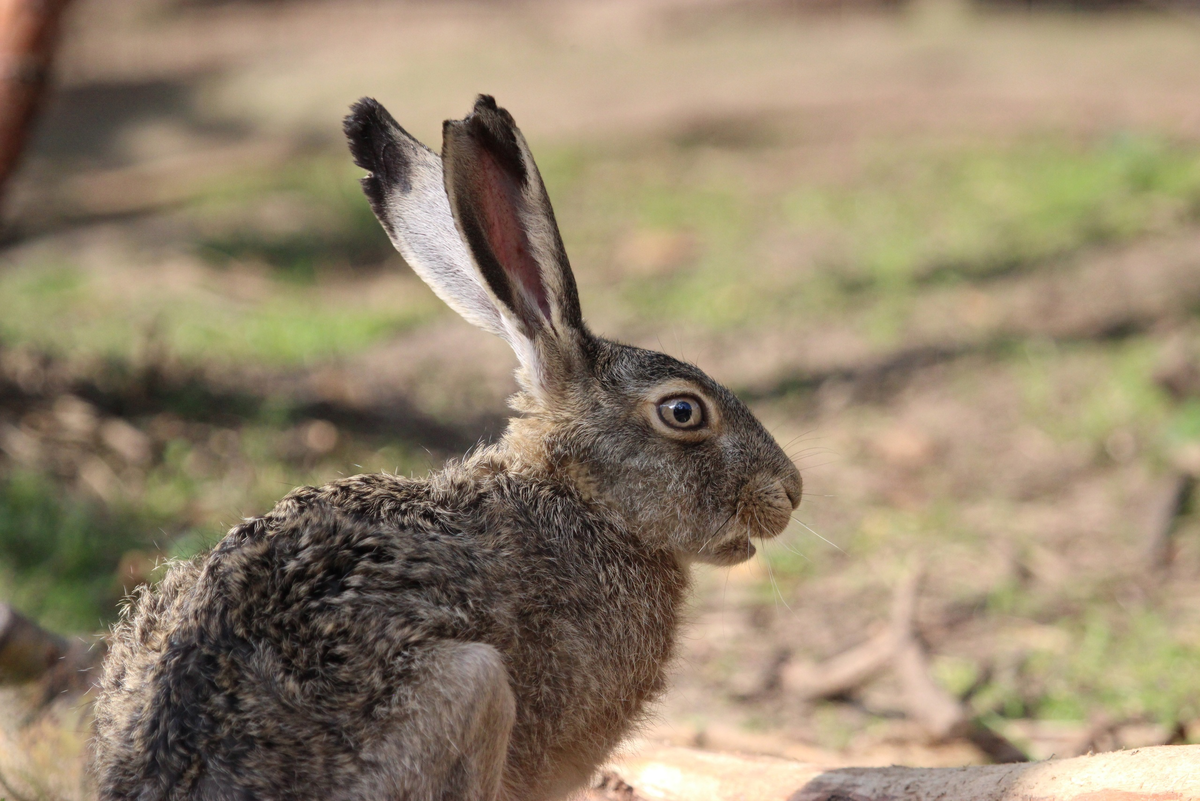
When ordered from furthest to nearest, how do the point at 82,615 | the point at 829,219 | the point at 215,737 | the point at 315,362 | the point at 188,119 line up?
1. the point at 188,119
2. the point at 829,219
3. the point at 315,362
4. the point at 82,615
5. the point at 215,737

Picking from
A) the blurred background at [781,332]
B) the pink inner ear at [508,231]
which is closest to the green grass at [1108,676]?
the blurred background at [781,332]

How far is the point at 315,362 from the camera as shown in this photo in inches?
286

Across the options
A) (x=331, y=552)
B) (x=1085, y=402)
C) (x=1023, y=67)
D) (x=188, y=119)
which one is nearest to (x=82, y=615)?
(x=331, y=552)

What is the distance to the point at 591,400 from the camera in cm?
350

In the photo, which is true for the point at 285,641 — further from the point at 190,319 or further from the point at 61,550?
the point at 190,319

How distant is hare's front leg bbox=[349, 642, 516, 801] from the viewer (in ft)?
8.02

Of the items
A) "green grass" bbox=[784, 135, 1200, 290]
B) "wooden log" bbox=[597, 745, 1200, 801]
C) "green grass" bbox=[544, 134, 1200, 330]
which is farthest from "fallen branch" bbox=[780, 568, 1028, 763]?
"green grass" bbox=[784, 135, 1200, 290]

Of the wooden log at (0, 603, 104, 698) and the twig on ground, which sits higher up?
the twig on ground

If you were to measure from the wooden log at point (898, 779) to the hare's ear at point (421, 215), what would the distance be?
57.0 inches

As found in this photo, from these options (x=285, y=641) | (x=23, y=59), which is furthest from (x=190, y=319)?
(x=285, y=641)

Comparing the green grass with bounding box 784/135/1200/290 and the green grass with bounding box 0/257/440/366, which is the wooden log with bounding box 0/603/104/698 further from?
the green grass with bounding box 784/135/1200/290

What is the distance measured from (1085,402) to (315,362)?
15.0 feet

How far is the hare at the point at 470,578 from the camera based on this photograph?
2.47 meters

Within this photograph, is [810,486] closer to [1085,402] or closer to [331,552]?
[1085,402]
